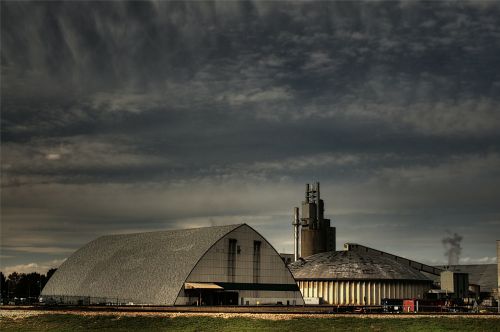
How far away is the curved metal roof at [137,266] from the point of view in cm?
8281

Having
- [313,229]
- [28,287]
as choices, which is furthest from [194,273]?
[28,287]

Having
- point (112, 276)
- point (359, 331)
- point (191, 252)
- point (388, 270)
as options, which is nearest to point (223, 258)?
point (191, 252)

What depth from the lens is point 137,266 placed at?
91.8 metres

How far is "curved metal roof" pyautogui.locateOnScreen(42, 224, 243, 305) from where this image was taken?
272 feet

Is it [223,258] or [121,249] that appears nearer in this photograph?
[223,258]

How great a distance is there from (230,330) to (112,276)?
4696 centimetres

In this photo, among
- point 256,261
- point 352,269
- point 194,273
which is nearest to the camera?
point 194,273

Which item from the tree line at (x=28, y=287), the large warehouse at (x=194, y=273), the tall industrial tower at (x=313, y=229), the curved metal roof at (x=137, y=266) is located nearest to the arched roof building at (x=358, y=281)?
the large warehouse at (x=194, y=273)

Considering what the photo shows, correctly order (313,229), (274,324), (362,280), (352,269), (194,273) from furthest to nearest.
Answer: (313,229) < (352,269) < (362,280) < (194,273) < (274,324)

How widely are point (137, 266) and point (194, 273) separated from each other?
14.2 meters

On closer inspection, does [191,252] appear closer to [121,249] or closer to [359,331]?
[121,249]

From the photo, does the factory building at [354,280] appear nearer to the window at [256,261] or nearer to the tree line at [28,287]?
the window at [256,261]

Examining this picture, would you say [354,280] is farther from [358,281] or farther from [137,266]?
[137,266]

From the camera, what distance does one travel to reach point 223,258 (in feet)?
279
